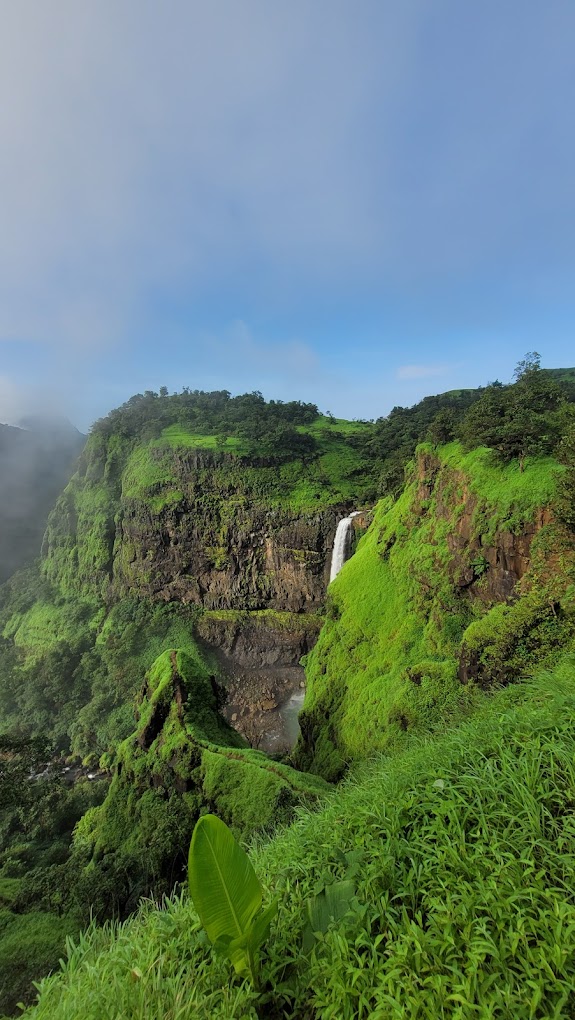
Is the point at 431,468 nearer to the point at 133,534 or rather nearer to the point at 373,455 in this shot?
the point at 373,455

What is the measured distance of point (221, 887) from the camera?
2406mm

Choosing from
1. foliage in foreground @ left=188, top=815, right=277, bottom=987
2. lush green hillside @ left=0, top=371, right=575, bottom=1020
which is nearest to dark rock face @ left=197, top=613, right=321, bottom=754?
lush green hillside @ left=0, top=371, right=575, bottom=1020

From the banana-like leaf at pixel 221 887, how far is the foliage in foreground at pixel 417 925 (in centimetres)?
28

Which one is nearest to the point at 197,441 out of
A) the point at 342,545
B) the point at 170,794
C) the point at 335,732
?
the point at 342,545

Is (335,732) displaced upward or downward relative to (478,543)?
downward

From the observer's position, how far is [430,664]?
1459 centimetres

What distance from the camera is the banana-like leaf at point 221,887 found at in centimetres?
235

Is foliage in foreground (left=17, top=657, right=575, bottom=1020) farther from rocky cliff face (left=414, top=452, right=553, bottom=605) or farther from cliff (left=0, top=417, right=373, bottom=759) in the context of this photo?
cliff (left=0, top=417, right=373, bottom=759)

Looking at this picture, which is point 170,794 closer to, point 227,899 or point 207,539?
point 227,899

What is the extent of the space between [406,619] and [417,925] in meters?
17.0

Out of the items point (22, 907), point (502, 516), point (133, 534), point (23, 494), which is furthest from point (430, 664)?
point (23, 494)

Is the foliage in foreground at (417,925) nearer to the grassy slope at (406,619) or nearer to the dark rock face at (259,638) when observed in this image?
the grassy slope at (406,619)

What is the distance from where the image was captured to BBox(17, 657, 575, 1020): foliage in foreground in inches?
80.5

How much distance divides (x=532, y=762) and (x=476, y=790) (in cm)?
51
